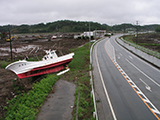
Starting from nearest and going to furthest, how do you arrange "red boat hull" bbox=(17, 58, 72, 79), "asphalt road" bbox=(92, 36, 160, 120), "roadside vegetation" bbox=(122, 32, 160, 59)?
1. "asphalt road" bbox=(92, 36, 160, 120)
2. "red boat hull" bbox=(17, 58, 72, 79)
3. "roadside vegetation" bbox=(122, 32, 160, 59)

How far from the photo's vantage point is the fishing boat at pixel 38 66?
2114 centimetres

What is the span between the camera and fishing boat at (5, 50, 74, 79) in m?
21.1

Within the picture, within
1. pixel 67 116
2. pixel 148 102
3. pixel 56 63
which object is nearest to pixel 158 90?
pixel 148 102

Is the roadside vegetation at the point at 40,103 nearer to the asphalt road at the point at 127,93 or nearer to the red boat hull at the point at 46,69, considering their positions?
the asphalt road at the point at 127,93

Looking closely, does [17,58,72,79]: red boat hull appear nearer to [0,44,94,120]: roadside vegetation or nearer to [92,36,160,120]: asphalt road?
[0,44,94,120]: roadside vegetation

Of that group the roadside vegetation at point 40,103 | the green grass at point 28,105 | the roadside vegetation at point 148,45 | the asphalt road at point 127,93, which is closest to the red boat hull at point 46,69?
the roadside vegetation at point 40,103

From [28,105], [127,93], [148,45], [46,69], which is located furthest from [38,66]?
[148,45]

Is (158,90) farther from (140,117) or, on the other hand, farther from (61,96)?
(61,96)

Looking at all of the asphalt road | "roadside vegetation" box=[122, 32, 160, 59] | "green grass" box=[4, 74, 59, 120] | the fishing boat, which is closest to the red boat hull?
the fishing boat

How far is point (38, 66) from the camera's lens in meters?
22.7

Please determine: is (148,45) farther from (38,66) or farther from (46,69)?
(38,66)

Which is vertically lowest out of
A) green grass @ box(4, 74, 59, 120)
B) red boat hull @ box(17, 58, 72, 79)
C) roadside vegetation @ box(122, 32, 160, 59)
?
green grass @ box(4, 74, 59, 120)

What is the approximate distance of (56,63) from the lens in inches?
970

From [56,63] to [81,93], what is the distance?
430 inches
